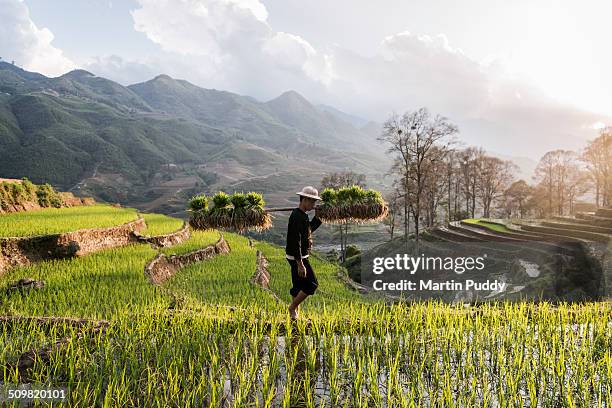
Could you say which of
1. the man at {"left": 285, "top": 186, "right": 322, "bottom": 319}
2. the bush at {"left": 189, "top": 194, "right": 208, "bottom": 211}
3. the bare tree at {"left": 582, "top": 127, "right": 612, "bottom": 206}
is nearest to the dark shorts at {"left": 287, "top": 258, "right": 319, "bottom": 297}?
the man at {"left": 285, "top": 186, "right": 322, "bottom": 319}

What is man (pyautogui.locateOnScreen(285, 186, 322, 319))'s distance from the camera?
246 inches

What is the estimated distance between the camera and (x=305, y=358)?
17.1 feet

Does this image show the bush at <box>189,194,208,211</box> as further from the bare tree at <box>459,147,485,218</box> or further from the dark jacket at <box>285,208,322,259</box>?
the bare tree at <box>459,147,485,218</box>

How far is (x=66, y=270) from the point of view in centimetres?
1069

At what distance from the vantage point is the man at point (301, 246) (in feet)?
20.5

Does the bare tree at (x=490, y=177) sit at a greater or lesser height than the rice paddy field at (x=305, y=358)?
greater

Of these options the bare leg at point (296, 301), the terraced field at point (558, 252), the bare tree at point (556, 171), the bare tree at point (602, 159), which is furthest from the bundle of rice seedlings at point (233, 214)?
the bare tree at point (556, 171)

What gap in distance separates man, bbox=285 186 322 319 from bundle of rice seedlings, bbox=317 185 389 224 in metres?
1.95

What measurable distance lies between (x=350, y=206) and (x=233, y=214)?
107 inches

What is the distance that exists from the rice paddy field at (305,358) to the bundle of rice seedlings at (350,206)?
2466 mm

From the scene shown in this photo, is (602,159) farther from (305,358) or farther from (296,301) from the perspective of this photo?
(305,358)

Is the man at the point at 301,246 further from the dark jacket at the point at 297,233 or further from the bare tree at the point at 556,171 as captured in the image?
the bare tree at the point at 556,171

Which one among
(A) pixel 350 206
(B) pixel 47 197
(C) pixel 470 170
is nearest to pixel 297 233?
(A) pixel 350 206

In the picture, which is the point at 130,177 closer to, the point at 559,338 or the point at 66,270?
the point at 66,270
